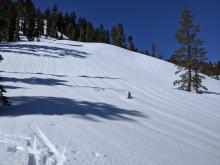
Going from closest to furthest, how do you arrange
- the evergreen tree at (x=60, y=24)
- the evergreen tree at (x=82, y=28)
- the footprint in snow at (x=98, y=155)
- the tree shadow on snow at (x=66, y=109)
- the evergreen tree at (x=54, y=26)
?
the footprint in snow at (x=98, y=155), the tree shadow on snow at (x=66, y=109), the evergreen tree at (x=82, y=28), the evergreen tree at (x=54, y=26), the evergreen tree at (x=60, y=24)

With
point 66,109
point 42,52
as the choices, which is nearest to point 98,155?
point 66,109

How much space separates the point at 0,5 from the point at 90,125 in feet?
23.2

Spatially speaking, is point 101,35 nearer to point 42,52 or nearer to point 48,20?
point 48,20

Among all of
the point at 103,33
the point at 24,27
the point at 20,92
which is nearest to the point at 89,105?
the point at 20,92

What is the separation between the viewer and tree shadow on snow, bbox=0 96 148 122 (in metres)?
9.85

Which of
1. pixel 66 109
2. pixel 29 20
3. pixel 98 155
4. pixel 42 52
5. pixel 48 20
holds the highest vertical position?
pixel 48 20

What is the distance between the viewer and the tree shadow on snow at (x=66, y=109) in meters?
9.85

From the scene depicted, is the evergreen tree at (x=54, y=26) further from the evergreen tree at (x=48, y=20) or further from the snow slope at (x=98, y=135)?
the snow slope at (x=98, y=135)

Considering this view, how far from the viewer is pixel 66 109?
1095cm

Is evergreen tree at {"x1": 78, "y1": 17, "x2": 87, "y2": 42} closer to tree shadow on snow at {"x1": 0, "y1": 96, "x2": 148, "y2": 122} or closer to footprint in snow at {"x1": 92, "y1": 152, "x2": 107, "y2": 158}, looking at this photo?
tree shadow on snow at {"x1": 0, "y1": 96, "x2": 148, "y2": 122}

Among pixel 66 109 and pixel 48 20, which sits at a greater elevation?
pixel 48 20

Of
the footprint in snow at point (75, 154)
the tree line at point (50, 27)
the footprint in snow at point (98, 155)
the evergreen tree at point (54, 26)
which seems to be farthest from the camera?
the evergreen tree at point (54, 26)

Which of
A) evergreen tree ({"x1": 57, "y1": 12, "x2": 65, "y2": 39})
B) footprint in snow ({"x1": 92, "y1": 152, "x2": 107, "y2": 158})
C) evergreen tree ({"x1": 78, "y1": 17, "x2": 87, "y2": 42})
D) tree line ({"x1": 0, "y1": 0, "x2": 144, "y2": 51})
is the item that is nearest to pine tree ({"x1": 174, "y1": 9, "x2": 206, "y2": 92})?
footprint in snow ({"x1": 92, "y1": 152, "x2": 107, "y2": 158})

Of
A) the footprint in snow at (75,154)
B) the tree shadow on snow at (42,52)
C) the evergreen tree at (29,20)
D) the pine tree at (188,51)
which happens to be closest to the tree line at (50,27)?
the evergreen tree at (29,20)
